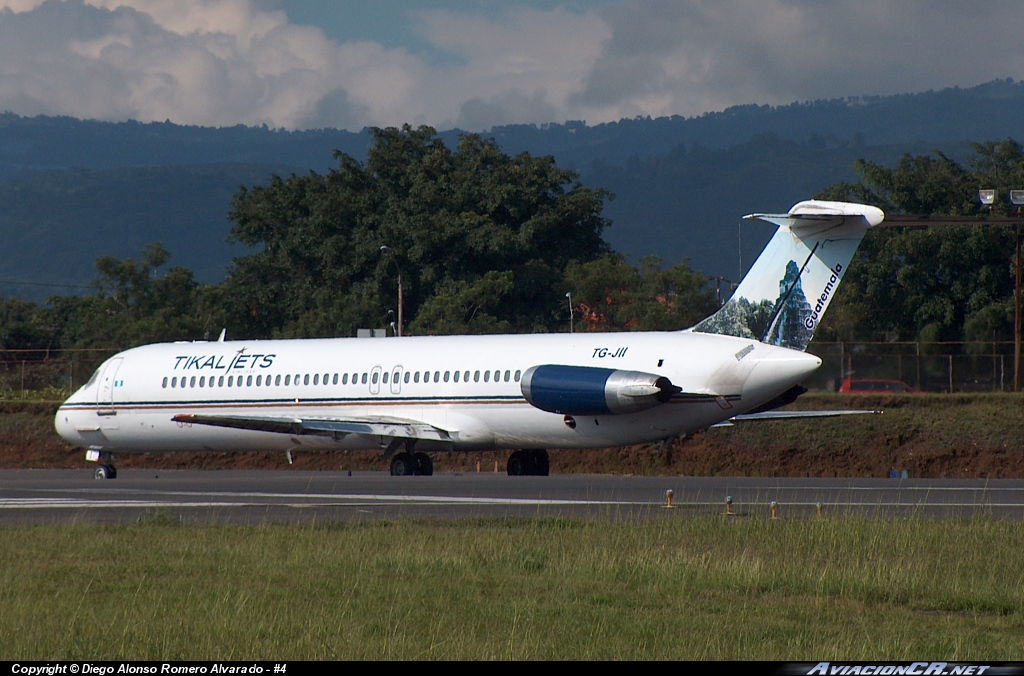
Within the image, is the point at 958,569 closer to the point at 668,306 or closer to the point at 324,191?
the point at 668,306

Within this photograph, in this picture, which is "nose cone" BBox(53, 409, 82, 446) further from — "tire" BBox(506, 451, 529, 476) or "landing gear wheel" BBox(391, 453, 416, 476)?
"tire" BBox(506, 451, 529, 476)

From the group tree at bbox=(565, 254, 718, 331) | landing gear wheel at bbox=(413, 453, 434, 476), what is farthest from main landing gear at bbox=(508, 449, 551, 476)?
tree at bbox=(565, 254, 718, 331)

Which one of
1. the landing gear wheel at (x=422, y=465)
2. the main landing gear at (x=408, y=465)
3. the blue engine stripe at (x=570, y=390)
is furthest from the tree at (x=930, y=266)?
the blue engine stripe at (x=570, y=390)

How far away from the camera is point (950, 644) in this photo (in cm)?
896

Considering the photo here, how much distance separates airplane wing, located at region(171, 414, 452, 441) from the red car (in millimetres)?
20381

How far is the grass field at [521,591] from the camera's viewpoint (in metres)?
8.85

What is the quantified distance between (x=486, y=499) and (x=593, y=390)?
6.68m

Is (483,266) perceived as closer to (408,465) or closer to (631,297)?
(631,297)

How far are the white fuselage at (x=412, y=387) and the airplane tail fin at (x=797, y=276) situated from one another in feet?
1.78

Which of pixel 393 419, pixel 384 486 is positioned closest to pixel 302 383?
pixel 393 419

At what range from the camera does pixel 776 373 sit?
28188mm

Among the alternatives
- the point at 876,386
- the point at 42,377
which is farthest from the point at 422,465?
the point at 42,377

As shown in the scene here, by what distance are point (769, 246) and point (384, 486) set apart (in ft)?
29.9

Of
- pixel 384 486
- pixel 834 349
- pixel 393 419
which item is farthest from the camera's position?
pixel 834 349
